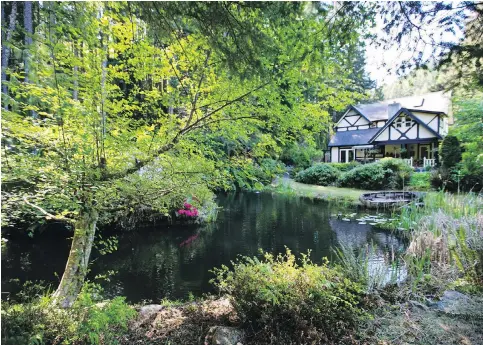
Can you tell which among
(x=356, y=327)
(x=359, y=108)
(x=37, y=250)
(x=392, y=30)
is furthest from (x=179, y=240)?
(x=359, y=108)

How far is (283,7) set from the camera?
2.09 m

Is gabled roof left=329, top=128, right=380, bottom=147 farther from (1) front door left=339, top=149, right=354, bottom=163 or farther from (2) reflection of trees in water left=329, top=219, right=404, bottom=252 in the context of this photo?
(2) reflection of trees in water left=329, top=219, right=404, bottom=252

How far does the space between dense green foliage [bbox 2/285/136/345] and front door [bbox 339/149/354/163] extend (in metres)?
26.3

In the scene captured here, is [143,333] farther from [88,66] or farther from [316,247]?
[316,247]

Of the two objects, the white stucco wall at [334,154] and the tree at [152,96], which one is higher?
the white stucco wall at [334,154]

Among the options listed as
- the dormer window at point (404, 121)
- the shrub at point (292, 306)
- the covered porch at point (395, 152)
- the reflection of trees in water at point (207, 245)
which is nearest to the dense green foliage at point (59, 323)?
the shrub at point (292, 306)

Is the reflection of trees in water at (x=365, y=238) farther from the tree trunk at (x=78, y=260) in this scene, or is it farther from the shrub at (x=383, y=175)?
the shrub at (x=383, y=175)

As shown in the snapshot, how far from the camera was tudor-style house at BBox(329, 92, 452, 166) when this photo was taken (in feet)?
67.5

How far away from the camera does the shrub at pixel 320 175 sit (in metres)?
19.5

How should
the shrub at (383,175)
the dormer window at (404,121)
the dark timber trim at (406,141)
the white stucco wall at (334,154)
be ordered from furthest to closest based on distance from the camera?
the white stucco wall at (334,154)
the dormer window at (404,121)
the dark timber trim at (406,141)
the shrub at (383,175)

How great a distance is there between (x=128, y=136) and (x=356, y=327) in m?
2.60

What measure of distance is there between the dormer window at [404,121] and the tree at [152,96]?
22.3 meters

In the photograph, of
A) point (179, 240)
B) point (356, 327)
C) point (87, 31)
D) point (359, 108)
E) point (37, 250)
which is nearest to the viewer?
point (87, 31)

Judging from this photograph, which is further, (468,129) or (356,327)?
(468,129)
